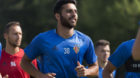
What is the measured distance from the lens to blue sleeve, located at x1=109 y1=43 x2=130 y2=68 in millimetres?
7309

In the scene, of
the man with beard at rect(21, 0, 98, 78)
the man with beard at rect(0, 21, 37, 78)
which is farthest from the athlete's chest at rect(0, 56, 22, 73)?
the man with beard at rect(21, 0, 98, 78)

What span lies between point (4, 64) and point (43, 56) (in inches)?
96.3

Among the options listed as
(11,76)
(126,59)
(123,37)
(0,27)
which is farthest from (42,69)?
(0,27)

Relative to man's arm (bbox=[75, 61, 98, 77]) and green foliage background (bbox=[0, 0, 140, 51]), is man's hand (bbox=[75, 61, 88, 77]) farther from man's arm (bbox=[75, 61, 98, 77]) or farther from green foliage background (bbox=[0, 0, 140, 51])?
green foliage background (bbox=[0, 0, 140, 51])

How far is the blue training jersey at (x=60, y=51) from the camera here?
7.71m

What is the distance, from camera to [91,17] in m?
33.5

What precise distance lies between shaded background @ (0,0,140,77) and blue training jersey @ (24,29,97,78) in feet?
77.0

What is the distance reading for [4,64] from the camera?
33.4ft

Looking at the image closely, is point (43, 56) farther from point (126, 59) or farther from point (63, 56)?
point (126, 59)

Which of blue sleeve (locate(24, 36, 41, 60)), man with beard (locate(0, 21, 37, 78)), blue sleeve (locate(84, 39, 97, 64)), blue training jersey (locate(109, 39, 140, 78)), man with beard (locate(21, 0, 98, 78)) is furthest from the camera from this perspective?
man with beard (locate(0, 21, 37, 78))

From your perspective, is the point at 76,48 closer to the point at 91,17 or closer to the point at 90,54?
the point at 90,54

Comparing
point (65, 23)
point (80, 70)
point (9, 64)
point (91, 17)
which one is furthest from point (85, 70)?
point (91, 17)

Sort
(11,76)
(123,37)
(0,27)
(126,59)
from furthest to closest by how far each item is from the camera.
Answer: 1. (0,27)
2. (123,37)
3. (11,76)
4. (126,59)

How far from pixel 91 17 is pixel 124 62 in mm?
26113
